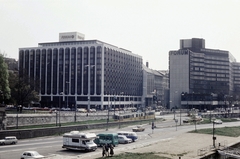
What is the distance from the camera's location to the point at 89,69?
153250 mm

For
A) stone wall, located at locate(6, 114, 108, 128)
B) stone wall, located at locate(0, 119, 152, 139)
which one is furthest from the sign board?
stone wall, located at locate(0, 119, 152, 139)

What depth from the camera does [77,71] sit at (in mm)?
155250

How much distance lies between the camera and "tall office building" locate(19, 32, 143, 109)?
497 ft

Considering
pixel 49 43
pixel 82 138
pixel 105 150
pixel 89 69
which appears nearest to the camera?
pixel 105 150

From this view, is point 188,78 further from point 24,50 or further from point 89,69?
point 24,50

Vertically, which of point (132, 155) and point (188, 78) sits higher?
point (188, 78)

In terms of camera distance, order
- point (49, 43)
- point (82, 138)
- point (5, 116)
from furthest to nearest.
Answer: point (49, 43) → point (5, 116) → point (82, 138)

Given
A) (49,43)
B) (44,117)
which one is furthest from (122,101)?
(44,117)

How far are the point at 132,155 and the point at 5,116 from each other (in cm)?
3355

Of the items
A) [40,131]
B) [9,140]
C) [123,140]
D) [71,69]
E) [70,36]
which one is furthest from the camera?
[70,36]

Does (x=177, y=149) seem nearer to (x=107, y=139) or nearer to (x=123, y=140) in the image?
(x=123, y=140)

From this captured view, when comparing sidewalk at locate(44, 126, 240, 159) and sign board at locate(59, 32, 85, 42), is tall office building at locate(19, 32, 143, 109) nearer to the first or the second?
sign board at locate(59, 32, 85, 42)

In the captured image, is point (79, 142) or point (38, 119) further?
point (38, 119)

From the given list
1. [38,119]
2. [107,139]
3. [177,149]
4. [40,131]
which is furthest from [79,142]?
[38,119]
